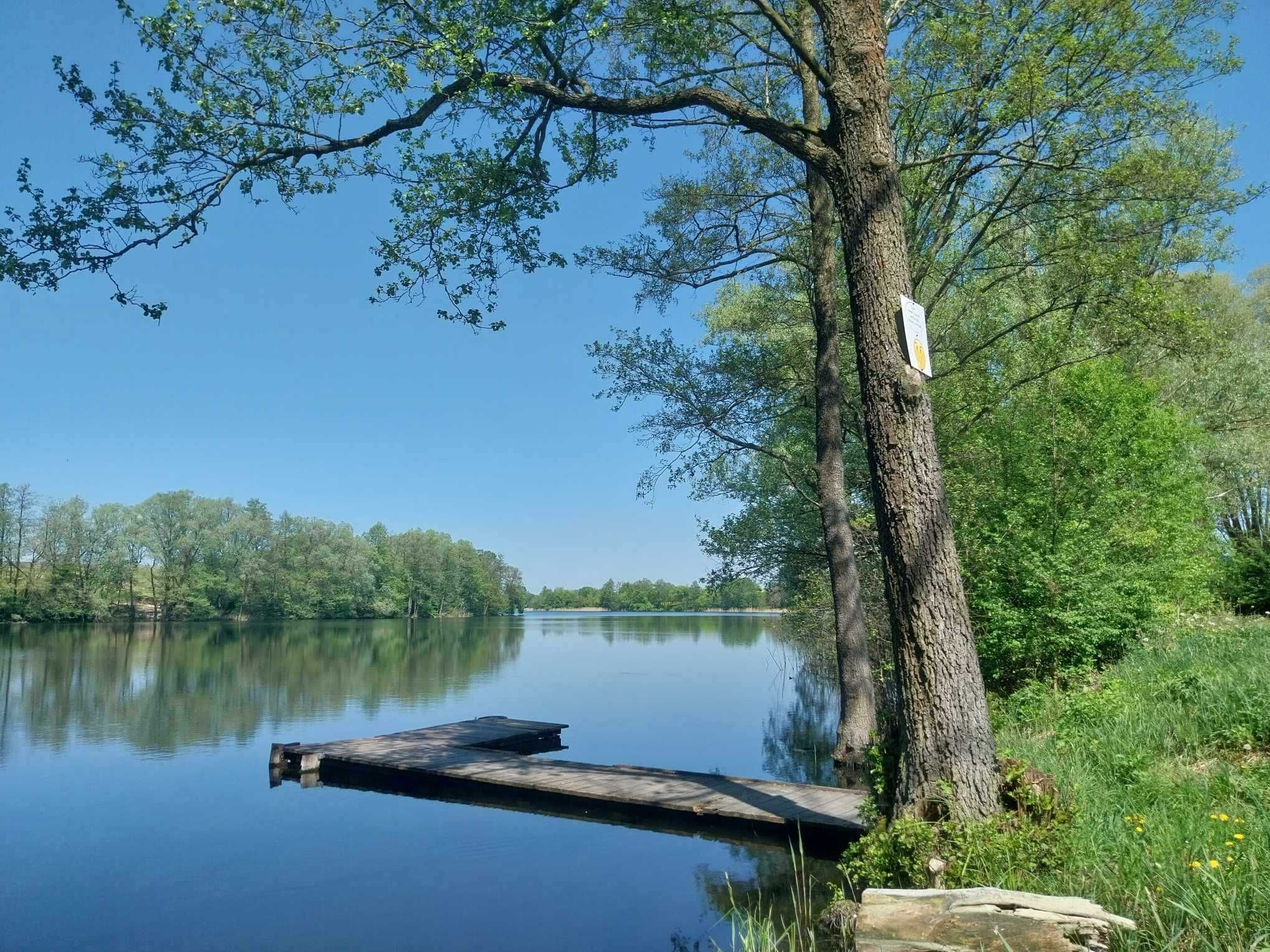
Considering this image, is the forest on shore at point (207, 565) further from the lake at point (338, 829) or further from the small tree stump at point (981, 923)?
the small tree stump at point (981, 923)

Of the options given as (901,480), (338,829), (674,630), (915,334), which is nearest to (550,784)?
(338,829)

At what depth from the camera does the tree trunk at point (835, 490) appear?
12.2 m

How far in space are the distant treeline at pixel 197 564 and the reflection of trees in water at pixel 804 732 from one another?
5049cm

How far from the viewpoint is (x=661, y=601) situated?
129 m

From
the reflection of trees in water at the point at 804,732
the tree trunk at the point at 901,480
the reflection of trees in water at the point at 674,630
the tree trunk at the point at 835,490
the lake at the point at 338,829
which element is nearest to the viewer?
the tree trunk at the point at 901,480

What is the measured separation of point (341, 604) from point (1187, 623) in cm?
6861

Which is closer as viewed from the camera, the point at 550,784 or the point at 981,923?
the point at 981,923

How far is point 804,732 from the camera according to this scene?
55.8ft

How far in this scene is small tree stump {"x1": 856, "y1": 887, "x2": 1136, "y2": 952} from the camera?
132 inches

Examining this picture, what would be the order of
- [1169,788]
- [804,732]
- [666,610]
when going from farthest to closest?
[666,610], [804,732], [1169,788]

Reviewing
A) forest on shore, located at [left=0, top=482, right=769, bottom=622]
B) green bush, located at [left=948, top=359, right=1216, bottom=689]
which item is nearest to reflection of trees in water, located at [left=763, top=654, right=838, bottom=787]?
green bush, located at [left=948, top=359, right=1216, bottom=689]

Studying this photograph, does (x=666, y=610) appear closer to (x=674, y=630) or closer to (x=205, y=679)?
(x=674, y=630)

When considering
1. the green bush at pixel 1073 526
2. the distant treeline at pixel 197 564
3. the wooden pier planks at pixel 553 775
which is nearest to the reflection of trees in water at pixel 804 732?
the wooden pier planks at pixel 553 775

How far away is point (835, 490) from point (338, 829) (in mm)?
7847
